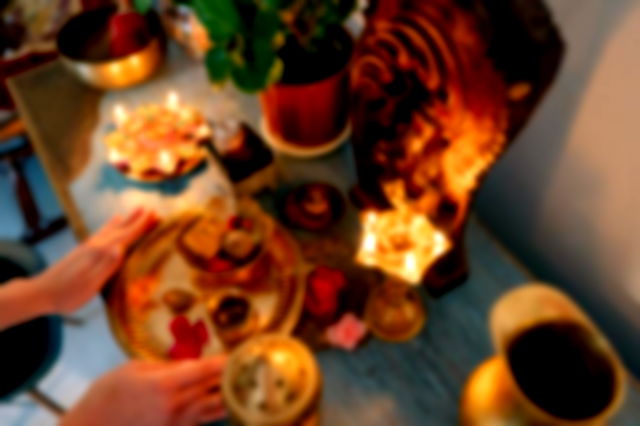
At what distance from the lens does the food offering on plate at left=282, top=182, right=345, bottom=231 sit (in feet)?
2.74

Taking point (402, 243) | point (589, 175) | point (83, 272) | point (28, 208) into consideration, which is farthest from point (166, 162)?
point (28, 208)

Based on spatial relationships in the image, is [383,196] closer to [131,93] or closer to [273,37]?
[273,37]

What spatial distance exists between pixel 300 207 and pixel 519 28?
0.46 metres

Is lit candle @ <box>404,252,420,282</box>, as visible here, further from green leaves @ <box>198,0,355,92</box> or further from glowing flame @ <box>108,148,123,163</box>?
glowing flame @ <box>108,148,123,163</box>

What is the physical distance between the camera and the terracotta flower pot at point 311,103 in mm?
824

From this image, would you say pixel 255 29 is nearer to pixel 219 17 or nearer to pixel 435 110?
pixel 219 17

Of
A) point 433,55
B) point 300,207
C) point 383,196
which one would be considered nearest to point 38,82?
point 300,207

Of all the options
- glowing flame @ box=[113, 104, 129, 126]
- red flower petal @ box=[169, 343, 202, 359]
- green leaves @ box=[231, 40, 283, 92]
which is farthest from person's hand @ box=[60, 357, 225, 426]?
glowing flame @ box=[113, 104, 129, 126]

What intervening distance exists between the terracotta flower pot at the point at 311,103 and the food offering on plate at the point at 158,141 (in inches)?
5.5

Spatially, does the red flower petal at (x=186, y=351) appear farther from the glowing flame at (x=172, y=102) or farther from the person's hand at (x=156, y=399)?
the glowing flame at (x=172, y=102)

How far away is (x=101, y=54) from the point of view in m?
1.09

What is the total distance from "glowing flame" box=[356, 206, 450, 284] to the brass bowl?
0.63m

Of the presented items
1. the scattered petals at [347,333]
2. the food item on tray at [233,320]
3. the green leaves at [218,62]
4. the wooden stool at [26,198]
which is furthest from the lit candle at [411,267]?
the wooden stool at [26,198]

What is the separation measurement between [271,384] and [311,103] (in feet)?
1.56
